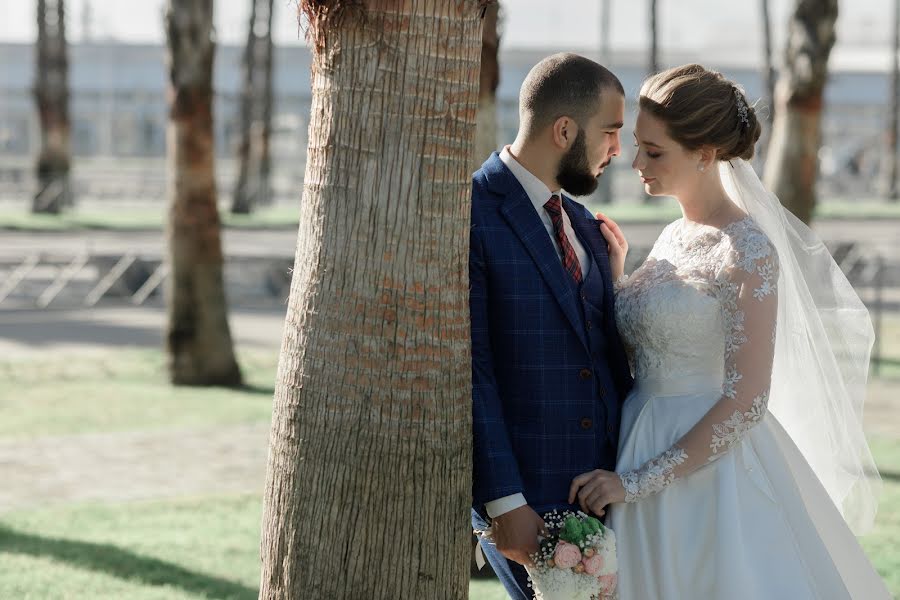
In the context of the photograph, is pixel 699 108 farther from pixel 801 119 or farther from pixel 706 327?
pixel 801 119

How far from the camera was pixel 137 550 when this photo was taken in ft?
22.6

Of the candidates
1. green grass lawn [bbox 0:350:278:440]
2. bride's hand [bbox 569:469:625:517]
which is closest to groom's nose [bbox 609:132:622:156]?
bride's hand [bbox 569:469:625:517]

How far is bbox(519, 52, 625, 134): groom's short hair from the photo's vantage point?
3.60m

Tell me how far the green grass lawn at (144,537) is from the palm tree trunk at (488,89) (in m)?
2.51

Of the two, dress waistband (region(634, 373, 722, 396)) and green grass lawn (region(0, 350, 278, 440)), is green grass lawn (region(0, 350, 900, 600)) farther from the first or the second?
dress waistband (region(634, 373, 722, 396))

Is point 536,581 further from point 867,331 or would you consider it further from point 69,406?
point 69,406

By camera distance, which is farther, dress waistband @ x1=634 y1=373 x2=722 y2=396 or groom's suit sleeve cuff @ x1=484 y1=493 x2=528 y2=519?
dress waistband @ x1=634 y1=373 x2=722 y2=396

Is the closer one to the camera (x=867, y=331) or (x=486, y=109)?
(x=867, y=331)

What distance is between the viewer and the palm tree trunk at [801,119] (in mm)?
11828

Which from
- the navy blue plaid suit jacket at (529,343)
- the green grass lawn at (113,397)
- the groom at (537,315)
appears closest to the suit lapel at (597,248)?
the groom at (537,315)

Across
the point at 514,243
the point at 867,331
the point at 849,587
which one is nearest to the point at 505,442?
the point at 514,243

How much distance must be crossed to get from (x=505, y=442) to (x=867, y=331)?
72.7 inches

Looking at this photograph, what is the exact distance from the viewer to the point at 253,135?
40.3 meters

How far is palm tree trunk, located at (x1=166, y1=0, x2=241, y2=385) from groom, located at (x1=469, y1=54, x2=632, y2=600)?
27.4 feet
